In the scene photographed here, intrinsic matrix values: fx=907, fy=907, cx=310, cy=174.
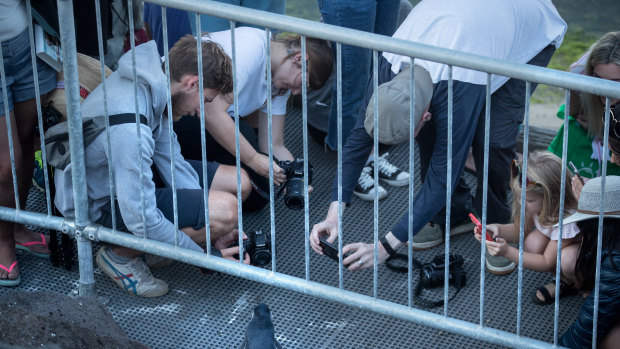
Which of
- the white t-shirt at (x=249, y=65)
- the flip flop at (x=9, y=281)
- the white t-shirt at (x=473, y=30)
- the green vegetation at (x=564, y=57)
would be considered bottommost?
the green vegetation at (x=564, y=57)

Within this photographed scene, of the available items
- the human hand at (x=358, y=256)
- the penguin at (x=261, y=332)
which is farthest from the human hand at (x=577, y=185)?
the penguin at (x=261, y=332)

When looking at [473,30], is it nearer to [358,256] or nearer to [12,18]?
[358,256]

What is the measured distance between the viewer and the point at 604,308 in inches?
135

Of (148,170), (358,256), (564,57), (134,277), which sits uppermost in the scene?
(148,170)

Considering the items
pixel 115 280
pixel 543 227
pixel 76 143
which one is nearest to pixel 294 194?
pixel 115 280

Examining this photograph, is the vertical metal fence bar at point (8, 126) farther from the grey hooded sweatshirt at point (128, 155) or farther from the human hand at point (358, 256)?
the human hand at point (358, 256)

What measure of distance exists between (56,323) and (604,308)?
81.8 inches

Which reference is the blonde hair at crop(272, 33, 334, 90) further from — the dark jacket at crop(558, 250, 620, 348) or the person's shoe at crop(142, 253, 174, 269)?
the dark jacket at crop(558, 250, 620, 348)

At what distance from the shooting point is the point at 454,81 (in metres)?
3.74

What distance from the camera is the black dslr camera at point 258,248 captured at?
3895 millimetres

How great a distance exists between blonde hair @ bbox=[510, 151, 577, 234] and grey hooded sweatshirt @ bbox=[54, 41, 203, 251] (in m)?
1.43

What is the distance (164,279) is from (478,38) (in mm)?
1724

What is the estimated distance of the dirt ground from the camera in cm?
332

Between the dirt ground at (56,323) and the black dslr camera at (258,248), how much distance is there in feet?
2.03
